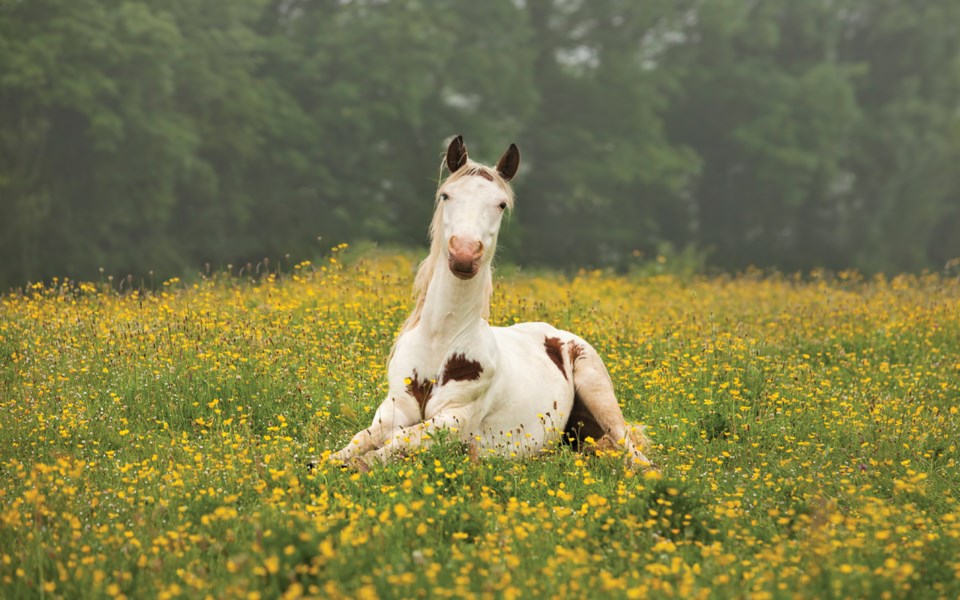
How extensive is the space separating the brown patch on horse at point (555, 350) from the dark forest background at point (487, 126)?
1411cm

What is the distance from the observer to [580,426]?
7.78 metres

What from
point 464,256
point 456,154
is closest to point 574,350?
point 456,154

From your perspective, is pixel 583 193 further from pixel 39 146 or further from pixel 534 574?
pixel 534 574

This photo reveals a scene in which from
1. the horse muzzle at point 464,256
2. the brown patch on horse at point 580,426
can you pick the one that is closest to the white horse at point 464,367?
the horse muzzle at point 464,256

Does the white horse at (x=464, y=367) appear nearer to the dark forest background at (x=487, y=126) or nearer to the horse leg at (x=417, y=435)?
the horse leg at (x=417, y=435)

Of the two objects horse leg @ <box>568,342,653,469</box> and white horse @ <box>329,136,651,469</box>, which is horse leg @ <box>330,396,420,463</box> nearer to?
white horse @ <box>329,136,651,469</box>

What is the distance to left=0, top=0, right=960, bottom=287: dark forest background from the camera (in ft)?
94.7

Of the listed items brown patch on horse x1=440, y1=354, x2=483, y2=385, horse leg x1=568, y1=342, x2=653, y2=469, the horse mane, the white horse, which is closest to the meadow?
the white horse

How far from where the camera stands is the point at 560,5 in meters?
42.9

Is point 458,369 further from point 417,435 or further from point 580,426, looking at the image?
point 580,426

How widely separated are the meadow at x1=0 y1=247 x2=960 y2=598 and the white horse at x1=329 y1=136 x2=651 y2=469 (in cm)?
23

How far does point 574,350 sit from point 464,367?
1.70 meters

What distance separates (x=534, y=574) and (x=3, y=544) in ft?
9.29

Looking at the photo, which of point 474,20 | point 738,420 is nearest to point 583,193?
point 474,20
